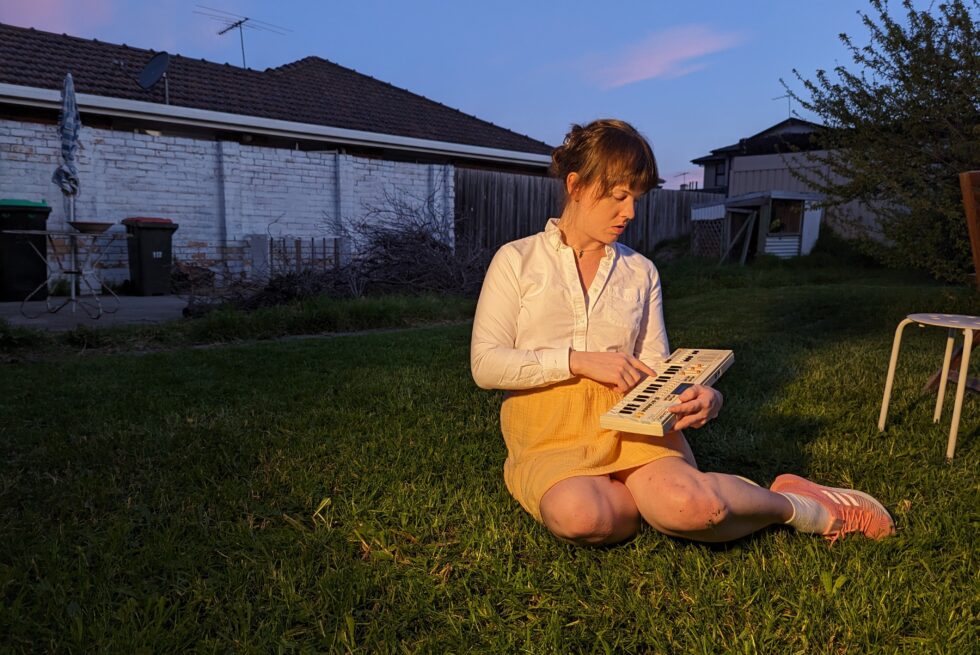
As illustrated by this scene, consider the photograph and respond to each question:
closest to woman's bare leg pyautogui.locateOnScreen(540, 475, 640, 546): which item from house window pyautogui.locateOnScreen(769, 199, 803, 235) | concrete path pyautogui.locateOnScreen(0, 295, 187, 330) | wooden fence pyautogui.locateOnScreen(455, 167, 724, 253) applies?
concrete path pyautogui.locateOnScreen(0, 295, 187, 330)

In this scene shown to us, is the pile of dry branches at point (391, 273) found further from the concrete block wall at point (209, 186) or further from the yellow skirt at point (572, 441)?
the yellow skirt at point (572, 441)

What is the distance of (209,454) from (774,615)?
2.14m

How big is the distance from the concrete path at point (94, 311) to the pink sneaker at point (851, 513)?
18.5 feet

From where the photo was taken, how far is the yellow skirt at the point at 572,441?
1.92 meters

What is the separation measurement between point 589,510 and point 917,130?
264 inches

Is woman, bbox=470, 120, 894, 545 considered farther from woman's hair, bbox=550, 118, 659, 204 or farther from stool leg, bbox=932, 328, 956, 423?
stool leg, bbox=932, 328, 956, 423

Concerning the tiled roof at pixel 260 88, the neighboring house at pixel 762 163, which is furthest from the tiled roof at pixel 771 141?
the tiled roof at pixel 260 88

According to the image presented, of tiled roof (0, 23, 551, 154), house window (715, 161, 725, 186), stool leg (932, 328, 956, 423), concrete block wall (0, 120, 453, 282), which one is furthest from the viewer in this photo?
house window (715, 161, 725, 186)

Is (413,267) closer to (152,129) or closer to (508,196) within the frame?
(508,196)

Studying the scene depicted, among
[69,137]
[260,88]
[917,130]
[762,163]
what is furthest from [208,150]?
[762,163]

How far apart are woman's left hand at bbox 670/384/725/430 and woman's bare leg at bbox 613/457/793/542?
141mm

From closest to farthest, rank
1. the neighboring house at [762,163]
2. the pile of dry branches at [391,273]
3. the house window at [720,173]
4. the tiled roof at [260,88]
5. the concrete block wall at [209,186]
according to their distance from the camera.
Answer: the pile of dry branches at [391,273]
the concrete block wall at [209,186]
the tiled roof at [260,88]
the neighboring house at [762,163]
the house window at [720,173]

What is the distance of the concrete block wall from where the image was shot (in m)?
9.36

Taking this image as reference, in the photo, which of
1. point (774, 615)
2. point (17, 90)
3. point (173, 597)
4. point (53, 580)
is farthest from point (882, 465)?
point (17, 90)
